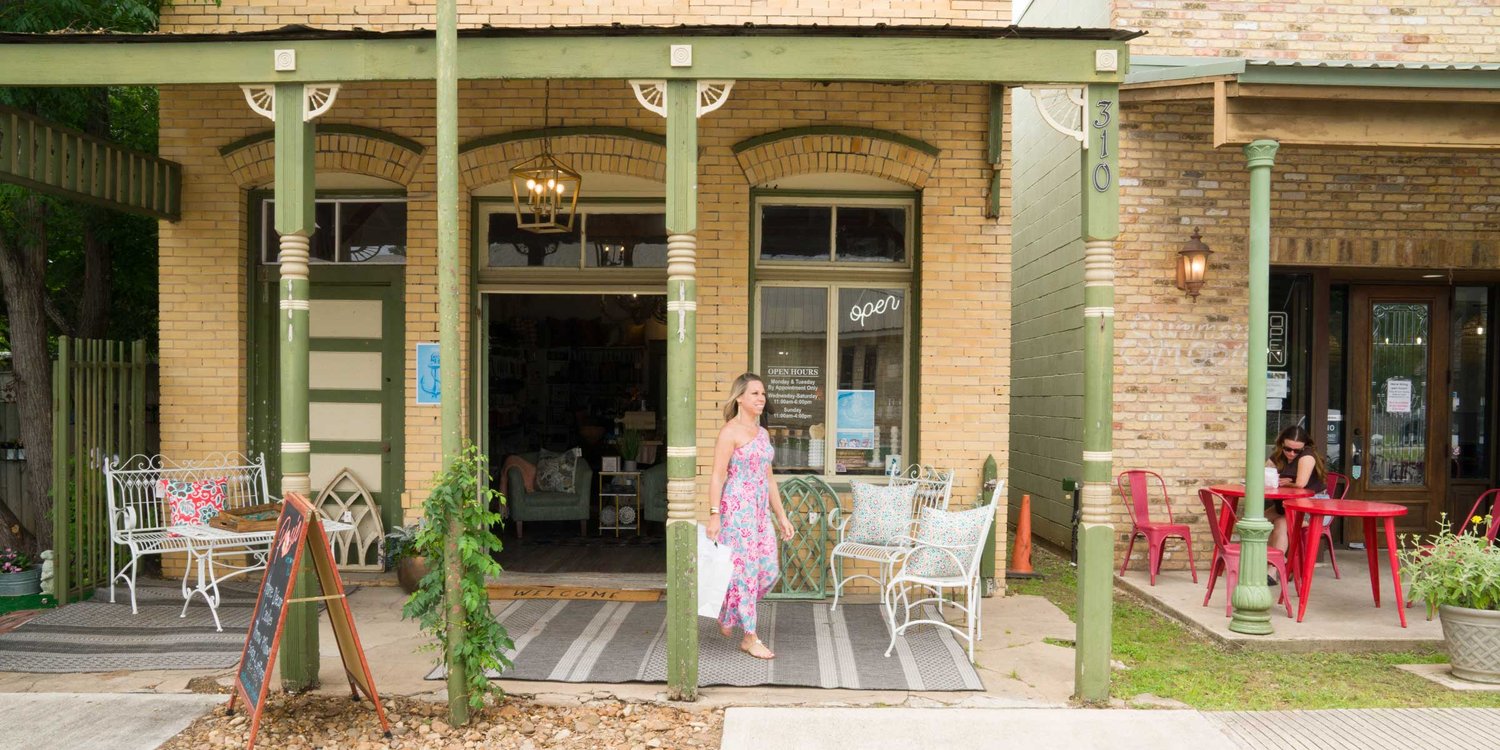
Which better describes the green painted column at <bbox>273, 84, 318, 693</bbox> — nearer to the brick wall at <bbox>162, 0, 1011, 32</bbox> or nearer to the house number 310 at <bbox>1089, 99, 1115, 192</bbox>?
the brick wall at <bbox>162, 0, 1011, 32</bbox>

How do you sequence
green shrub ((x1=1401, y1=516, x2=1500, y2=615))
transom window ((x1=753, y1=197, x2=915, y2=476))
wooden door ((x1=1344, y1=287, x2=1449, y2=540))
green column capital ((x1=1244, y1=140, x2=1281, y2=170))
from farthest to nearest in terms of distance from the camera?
1. wooden door ((x1=1344, y1=287, x2=1449, y2=540))
2. transom window ((x1=753, y1=197, x2=915, y2=476))
3. green column capital ((x1=1244, y1=140, x2=1281, y2=170))
4. green shrub ((x1=1401, y1=516, x2=1500, y2=615))

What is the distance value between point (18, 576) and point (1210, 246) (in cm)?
996

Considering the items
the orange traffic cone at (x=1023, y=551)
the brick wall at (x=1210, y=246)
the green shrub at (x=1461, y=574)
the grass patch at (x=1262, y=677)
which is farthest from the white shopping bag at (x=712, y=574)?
the brick wall at (x=1210, y=246)

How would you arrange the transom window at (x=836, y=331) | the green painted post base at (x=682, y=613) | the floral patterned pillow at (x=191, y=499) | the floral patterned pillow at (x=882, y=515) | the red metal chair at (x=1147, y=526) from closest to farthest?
the green painted post base at (x=682, y=613)
the floral patterned pillow at (x=882, y=515)
the floral patterned pillow at (x=191, y=499)
the red metal chair at (x=1147, y=526)
the transom window at (x=836, y=331)

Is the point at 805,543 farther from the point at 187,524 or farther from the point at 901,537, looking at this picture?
the point at 187,524

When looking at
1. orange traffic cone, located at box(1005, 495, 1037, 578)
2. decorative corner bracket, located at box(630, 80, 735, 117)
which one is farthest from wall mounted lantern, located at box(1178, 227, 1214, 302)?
decorative corner bracket, located at box(630, 80, 735, 117)

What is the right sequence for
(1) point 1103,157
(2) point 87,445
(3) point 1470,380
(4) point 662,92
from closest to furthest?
(1) point 1103,157 < (4) point 662,92 < (2) point 87,445 < (3) point 1470,380

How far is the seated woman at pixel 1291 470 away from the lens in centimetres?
734

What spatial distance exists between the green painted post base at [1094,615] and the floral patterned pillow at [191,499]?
5979mm

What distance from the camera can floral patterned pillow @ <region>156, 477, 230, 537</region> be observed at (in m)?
7.05

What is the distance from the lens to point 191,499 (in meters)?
7.09

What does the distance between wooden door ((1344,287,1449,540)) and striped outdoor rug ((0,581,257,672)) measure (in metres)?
9.63

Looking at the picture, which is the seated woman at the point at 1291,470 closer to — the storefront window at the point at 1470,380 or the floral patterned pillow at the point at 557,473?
the storefront window at the point at 1470,380

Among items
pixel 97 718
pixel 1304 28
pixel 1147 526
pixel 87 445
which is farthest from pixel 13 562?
pixel 1304 28
